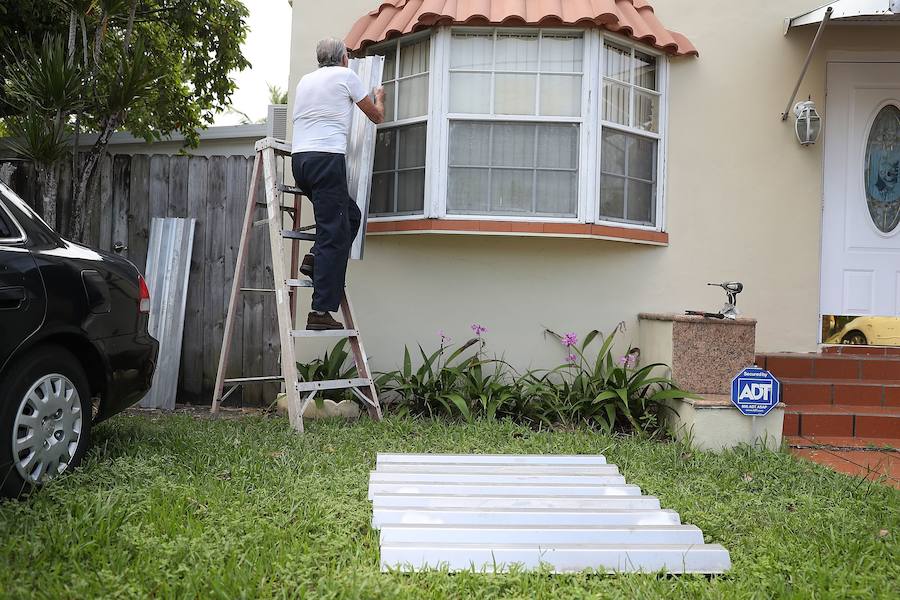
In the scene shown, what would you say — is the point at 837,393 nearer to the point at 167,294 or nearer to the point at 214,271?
the point at 214,271

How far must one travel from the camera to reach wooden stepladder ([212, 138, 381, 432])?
4574 millimetres

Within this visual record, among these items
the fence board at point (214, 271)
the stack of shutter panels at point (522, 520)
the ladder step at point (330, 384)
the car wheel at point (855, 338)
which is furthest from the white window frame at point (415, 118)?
the car wheel at point (855, 338)

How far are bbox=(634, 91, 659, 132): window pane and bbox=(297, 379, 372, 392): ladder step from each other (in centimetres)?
287

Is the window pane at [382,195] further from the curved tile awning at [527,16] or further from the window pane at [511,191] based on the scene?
the curved tile awning at [527,16]

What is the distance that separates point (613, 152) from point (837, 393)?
2.35 metres

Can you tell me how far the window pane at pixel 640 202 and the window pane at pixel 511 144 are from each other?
857 millimetres

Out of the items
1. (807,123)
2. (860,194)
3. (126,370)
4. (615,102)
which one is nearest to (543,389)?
(615,102)

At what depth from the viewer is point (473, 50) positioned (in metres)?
5.46

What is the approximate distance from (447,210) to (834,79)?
3254 mm

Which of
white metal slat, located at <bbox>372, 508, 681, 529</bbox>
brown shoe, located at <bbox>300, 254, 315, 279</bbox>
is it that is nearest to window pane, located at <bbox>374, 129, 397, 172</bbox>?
brown shoe, located at <bbox>300, 254, 315, 279</bbox>

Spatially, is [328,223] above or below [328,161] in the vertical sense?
below

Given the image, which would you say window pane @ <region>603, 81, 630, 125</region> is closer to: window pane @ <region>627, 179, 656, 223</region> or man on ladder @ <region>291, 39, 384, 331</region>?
window pane @ <region>627, 179, 656, 223</region>

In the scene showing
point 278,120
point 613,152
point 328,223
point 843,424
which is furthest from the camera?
point 278,120

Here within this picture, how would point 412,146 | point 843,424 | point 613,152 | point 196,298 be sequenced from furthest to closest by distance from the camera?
1. point 196,298
2. point 412,146
3. point 613,152
4. point 843,424
